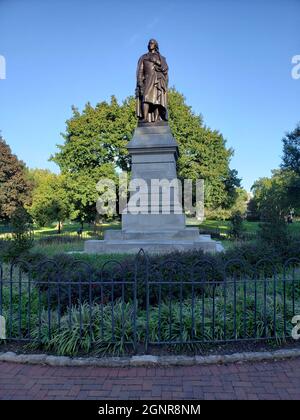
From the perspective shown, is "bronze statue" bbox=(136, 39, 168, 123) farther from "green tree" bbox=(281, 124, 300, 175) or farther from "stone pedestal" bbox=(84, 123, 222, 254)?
"green tree" bbox=(281, 124, 300, 175)

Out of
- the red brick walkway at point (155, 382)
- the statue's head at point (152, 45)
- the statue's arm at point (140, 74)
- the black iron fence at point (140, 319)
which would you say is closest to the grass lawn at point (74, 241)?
the black iron fence at point (140, 319)

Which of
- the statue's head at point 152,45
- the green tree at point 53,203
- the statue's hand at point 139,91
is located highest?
the statue's head at point 152,45

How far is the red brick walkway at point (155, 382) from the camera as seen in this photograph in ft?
10.2

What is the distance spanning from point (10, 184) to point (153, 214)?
81.2 feet

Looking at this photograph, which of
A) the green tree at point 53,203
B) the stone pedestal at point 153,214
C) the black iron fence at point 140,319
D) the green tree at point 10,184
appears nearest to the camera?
the black iron fence at point 140,319

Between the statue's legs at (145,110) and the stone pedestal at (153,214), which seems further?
the statue's legs at (145,110)

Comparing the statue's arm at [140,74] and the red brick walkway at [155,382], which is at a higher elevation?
the statue's arm at [140,74]

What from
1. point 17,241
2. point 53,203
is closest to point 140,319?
point 17,241

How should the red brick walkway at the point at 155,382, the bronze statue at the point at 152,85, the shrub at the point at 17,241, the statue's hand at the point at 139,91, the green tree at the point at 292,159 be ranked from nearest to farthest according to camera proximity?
the red brick walkway at the point at 155,382 → the shrub at the point at 17,241 → the bronze statue at the point at 152,85 → the statue's hand at the point at 139,91 → the green tree at the point at 292,159

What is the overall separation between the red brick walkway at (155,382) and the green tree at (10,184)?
95.0 feet

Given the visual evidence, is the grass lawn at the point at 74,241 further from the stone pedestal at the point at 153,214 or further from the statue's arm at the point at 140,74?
the statue's arm at the point at 140,74

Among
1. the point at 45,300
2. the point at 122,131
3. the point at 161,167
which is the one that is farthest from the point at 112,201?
the point at 45,300
